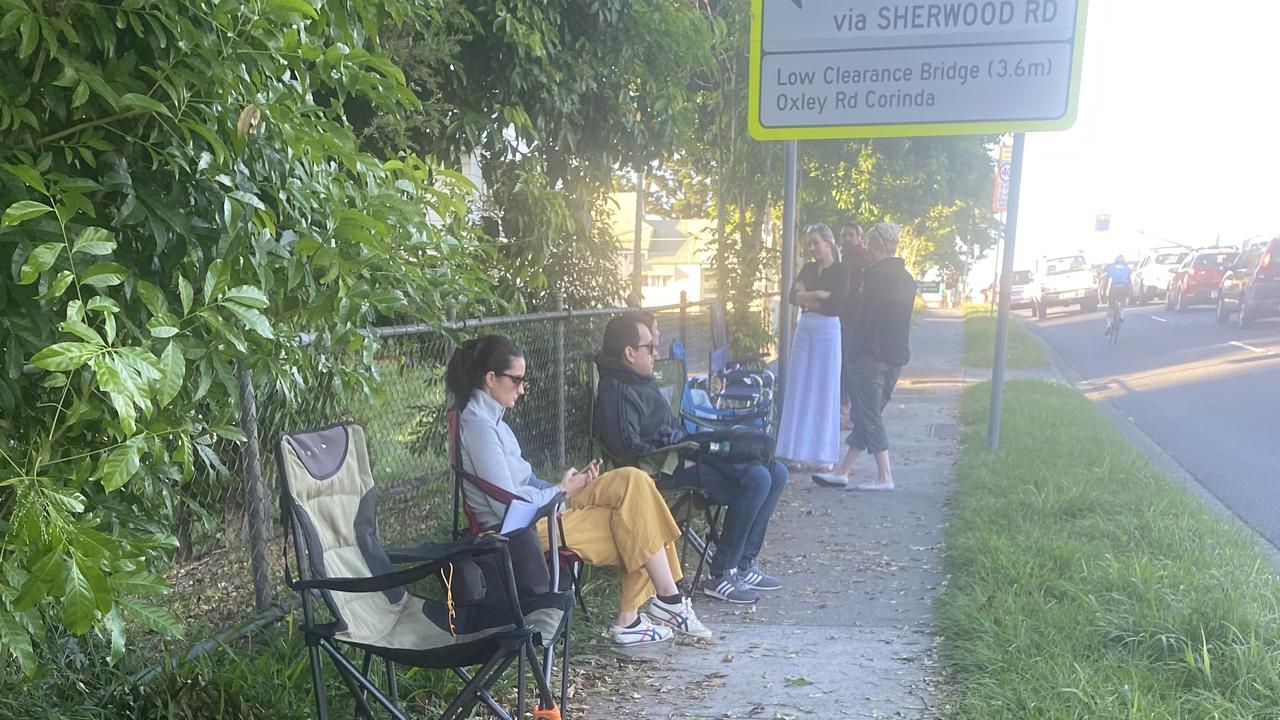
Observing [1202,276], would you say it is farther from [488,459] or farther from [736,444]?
[488,459]

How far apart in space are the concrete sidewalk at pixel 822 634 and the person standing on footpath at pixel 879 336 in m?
0.41

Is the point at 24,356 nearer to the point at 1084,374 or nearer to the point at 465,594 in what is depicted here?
the point at 465,594

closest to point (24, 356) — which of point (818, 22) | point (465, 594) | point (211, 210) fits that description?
point (211, 210)

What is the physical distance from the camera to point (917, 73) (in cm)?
569

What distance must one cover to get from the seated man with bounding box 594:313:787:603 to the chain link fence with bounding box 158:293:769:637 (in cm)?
30

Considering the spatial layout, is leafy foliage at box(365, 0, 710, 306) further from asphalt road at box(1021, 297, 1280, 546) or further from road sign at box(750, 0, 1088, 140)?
asphalt road at box(1021, 297, 1280, 546)

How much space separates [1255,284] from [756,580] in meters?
20.2

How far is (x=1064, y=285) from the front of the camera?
3272 cm

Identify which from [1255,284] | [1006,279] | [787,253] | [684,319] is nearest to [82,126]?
[787,253]

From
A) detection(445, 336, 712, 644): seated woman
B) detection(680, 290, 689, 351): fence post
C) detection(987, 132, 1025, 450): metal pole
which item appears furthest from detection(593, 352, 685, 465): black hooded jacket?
detection(680, 290, 689, 351): fence post

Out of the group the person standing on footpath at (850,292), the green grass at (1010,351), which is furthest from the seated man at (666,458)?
the green grass at (1010,351)

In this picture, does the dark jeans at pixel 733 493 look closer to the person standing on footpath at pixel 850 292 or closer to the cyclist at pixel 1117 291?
the person standing on footpath at pixel 850 292

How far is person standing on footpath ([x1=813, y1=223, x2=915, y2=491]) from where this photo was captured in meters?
7.07

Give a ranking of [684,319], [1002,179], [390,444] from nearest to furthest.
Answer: [390,444] < [684,319] < [1002,179]
